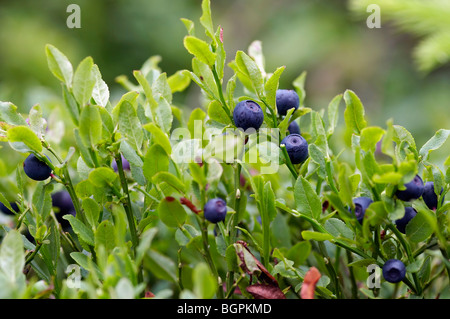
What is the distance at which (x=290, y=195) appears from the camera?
0.77 meters

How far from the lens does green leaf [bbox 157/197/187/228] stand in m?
0.49

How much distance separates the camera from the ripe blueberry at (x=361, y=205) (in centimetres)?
52

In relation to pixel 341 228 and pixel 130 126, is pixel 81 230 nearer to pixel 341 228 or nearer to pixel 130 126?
pixel 130 126

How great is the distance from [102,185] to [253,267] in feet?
0.56

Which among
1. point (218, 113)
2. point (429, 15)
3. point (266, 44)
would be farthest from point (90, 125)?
point (266, 44)

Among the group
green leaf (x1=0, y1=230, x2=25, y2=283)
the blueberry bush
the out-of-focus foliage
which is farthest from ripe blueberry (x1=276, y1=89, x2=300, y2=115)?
the out-of-focus foliage

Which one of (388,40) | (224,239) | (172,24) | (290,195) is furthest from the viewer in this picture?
(388,40)

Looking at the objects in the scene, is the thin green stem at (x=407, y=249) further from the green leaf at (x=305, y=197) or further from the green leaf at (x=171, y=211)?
the green leaf at (x=171, y=211)

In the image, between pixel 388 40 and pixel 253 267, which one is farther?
pixel 388 40

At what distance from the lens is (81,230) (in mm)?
532

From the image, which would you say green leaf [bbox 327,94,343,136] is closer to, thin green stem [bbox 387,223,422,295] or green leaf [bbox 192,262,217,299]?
thin green stem [bbox 387,223,422,295]

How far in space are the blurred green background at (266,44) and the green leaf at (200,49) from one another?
5.89 ft

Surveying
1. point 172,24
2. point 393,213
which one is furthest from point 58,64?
point 172,24
